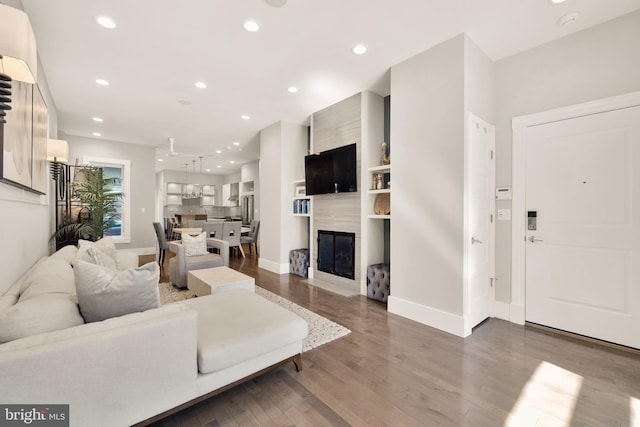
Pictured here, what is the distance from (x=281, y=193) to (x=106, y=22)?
3464 millimetres

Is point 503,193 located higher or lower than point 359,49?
lower

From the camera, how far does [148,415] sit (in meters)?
1.42

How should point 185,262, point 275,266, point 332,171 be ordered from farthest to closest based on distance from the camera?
point 275,266 → point 332,171 → point 185,262

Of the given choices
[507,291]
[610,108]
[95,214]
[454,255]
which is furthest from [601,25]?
[95,214]

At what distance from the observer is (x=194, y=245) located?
4.71 meters

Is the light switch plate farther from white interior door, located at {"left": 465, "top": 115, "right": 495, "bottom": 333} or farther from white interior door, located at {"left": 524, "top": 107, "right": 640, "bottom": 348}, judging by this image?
white interior door, located at {"left": 524, "top": 107, "right": 640, "bottom": 348}

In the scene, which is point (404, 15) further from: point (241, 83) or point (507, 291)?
point (507, 291)

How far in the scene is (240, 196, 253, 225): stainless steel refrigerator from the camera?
1034 centimetres

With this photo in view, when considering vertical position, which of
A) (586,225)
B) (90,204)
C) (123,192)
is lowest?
(586,225)

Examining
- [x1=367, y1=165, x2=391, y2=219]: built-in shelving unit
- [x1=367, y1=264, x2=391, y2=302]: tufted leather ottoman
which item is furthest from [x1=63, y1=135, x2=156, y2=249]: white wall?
[x1=367, y1=264, x2=391, y2=302]: tufted leather ottoman

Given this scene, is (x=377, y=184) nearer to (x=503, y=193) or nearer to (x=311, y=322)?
(x=503, y=193)

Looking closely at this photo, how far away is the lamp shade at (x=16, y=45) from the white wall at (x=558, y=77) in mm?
3993

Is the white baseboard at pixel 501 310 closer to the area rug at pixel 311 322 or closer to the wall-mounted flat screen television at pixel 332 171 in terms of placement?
the area rug at pixel 311 322

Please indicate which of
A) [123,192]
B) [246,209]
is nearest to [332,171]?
[123,192]
